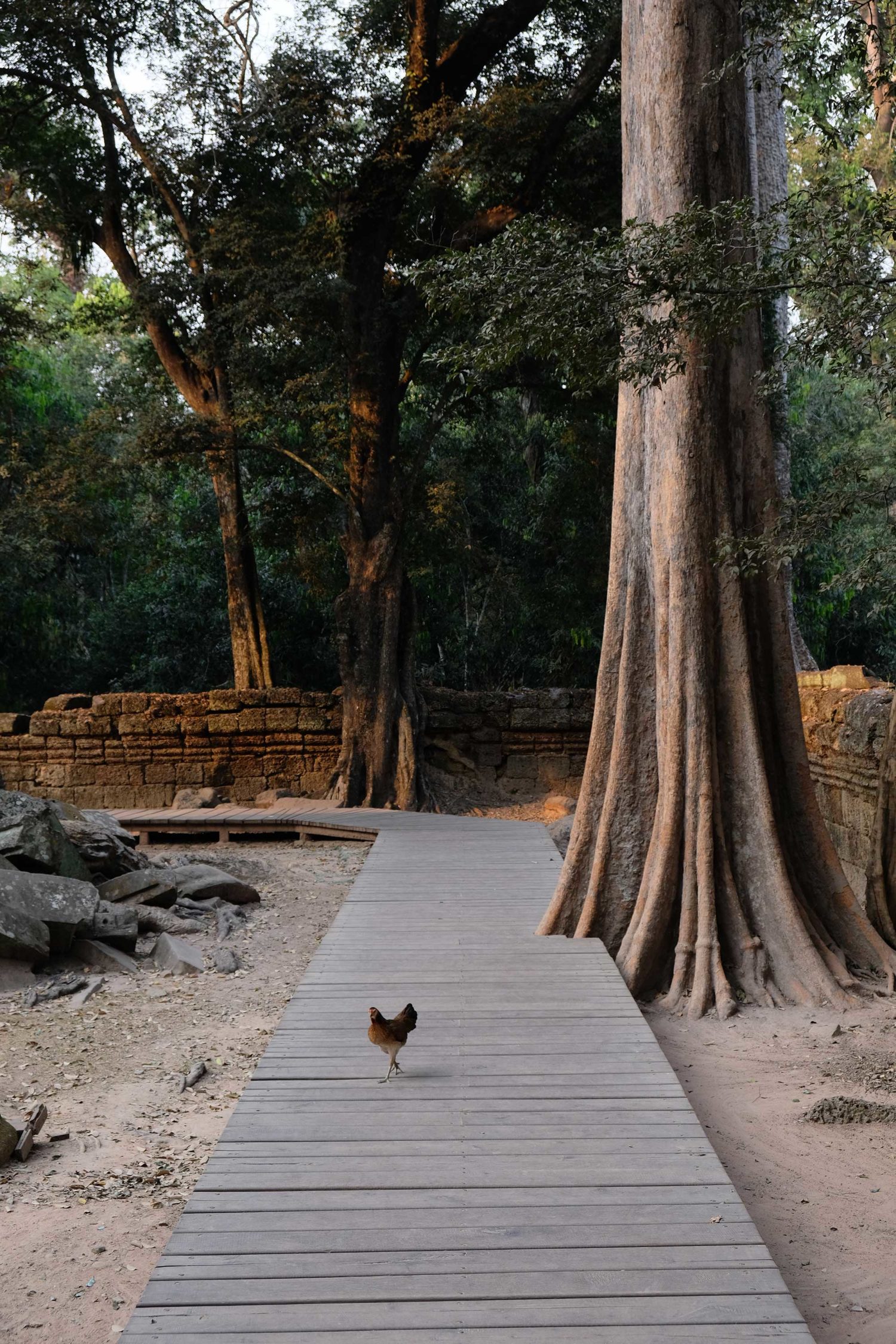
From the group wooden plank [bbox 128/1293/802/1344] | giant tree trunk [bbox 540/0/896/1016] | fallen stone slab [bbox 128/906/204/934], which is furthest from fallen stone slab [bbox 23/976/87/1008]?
wooden plank [bbox 128/1293/802/1344]

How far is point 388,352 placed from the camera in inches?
437

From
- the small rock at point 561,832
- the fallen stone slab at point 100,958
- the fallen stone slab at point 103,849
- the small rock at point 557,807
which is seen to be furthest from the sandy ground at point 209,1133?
the small rock at point 557,807

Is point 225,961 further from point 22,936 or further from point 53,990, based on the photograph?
point 22,936

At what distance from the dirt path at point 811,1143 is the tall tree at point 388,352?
6359mm

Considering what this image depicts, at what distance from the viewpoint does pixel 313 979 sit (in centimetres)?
459

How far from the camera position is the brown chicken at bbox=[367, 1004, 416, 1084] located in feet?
11.2

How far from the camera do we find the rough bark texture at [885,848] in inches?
213

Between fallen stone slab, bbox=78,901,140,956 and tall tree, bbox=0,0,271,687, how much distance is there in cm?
558

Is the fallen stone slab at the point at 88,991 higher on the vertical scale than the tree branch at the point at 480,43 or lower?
lower

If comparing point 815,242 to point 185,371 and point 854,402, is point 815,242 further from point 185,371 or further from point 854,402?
point 854,402

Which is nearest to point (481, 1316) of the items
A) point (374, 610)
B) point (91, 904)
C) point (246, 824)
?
point (91, 904)

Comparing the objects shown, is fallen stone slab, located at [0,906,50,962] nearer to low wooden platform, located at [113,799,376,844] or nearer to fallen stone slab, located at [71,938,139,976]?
fallen stone slab, located at [71,938,139,976]

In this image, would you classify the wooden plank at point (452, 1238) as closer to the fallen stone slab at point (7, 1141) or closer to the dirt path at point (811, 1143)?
the dirt path at point (811, 1143)

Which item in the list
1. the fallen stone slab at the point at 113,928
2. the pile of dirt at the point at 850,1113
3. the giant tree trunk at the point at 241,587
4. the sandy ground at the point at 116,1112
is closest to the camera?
the sandy ground at the point at 116,1112
